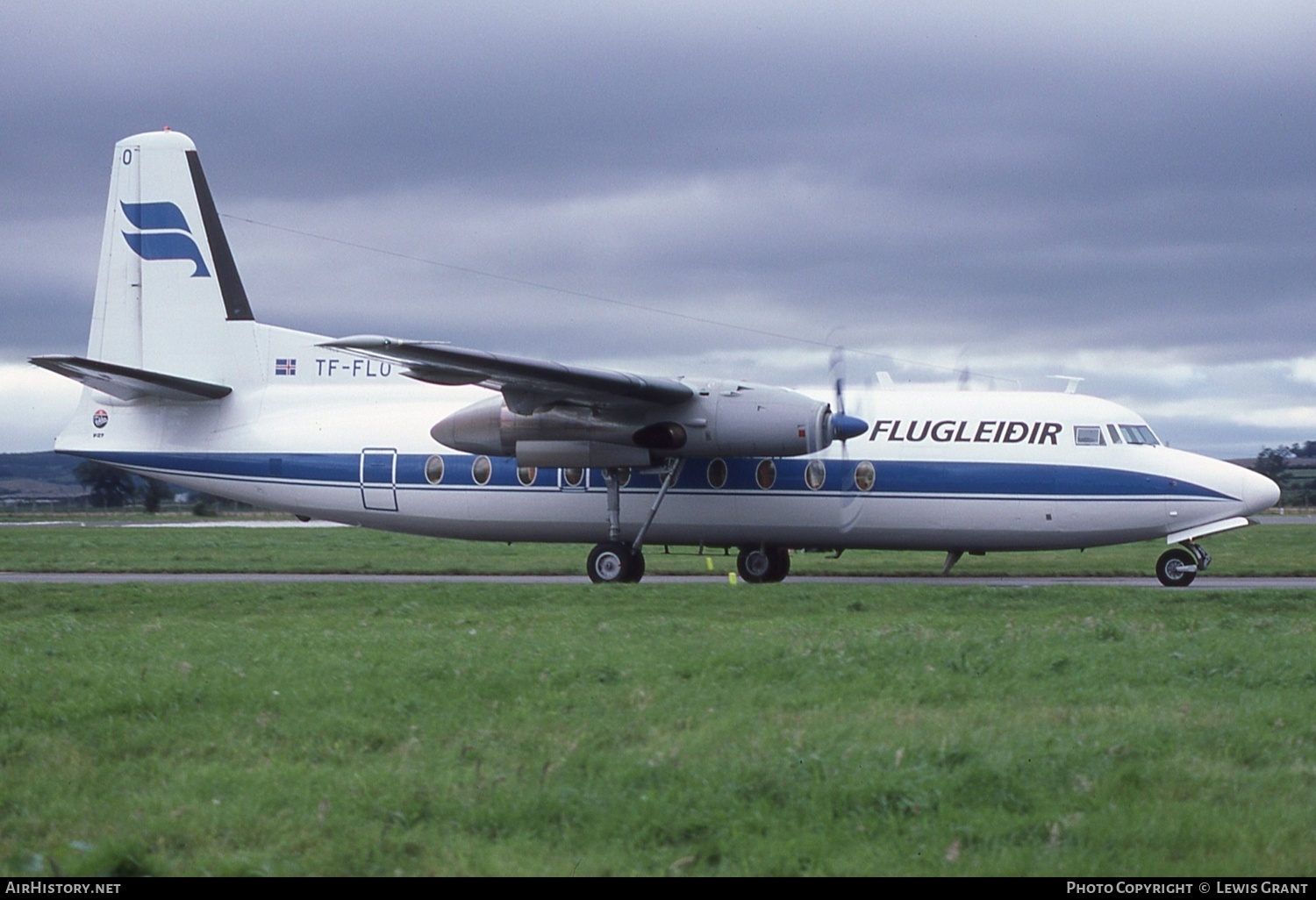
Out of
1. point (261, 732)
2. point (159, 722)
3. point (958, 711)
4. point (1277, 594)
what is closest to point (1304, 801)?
point (958, 711)

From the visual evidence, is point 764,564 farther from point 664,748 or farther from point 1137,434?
point 664,748

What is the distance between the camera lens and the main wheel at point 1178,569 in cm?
2172

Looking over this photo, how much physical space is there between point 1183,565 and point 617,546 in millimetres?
9650

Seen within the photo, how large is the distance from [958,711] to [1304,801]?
8.99 ft

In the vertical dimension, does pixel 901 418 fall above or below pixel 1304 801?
above

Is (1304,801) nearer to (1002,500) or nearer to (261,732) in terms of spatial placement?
(261,732)

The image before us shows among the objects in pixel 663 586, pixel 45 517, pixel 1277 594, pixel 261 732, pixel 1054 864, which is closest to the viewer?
pixel 1054 864

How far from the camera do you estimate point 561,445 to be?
2172 centimetres

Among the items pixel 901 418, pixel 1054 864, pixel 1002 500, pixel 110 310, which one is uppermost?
pixel 110 310

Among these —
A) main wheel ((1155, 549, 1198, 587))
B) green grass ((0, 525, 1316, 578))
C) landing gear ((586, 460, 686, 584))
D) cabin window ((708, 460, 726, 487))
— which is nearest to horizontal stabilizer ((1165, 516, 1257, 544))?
main wheel ((1155, 549, 1198, 587))

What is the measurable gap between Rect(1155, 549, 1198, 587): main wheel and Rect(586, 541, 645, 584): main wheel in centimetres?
898

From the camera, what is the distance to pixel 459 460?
77.3 ft

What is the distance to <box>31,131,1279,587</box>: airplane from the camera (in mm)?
21094

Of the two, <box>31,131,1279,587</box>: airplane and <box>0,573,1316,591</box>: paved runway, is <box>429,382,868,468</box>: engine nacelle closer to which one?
<box>31,131,1279,587</box>: airplane
